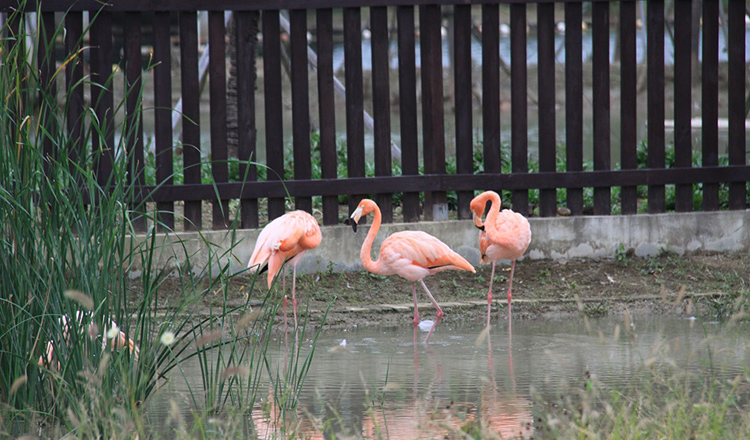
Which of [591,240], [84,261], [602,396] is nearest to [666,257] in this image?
[591,240]

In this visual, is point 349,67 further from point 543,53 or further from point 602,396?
point 602,396

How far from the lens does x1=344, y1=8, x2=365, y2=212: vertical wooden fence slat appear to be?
7914mm

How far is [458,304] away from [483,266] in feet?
3.23

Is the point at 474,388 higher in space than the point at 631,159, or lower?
lower

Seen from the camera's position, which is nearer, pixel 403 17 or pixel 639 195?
pixel 403 17

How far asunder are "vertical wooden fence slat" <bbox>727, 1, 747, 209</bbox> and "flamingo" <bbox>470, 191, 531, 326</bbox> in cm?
237

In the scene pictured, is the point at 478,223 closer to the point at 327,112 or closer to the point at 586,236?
the point at 586,236

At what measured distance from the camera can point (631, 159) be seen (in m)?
8.35

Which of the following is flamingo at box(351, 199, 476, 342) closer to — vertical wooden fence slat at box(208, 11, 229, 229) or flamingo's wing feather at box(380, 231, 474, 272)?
flamingo's wing feather at box(380, 231, 474, 272)

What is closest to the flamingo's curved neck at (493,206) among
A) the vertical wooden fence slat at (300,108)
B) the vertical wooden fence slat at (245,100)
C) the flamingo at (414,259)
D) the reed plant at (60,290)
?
the flamingo at (414,259)

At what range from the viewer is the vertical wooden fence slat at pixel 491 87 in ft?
26.5

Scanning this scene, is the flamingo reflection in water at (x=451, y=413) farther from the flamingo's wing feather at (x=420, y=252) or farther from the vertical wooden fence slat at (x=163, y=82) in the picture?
the vertical wooden fence slat at (x=163, y=82)

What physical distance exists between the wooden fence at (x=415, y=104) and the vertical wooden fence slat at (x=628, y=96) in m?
0.01

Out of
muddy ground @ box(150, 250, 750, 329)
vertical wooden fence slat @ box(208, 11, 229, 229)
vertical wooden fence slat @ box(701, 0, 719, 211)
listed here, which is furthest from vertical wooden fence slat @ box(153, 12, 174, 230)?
vertical wooden fence slat @ box(701, 0, 719, 211)
